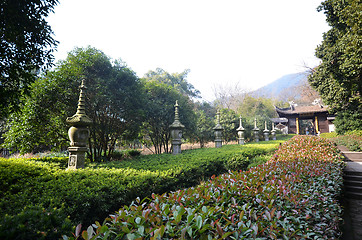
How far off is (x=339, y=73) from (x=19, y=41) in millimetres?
15477

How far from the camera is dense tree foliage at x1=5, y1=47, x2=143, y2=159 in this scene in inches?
238

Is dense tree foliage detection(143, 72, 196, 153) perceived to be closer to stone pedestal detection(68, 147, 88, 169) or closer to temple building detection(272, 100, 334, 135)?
stone pedestal detection(68, 147, 88, 169)

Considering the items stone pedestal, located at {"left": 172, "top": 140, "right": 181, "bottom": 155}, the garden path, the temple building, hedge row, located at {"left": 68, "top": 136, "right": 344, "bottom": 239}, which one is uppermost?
the temple building

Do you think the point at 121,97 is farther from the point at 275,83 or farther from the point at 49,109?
the point at 275,83

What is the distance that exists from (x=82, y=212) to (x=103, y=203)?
32 cm

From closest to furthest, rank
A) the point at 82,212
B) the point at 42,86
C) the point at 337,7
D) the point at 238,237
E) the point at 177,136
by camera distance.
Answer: the point at 238,237
the point at 82,212
the point at 42,86
the point at 177,136
the point at 337,7

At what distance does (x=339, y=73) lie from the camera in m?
11.8

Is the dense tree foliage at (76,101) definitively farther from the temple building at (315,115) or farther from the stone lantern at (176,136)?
the temple building at (315,115)

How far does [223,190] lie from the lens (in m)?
2.17

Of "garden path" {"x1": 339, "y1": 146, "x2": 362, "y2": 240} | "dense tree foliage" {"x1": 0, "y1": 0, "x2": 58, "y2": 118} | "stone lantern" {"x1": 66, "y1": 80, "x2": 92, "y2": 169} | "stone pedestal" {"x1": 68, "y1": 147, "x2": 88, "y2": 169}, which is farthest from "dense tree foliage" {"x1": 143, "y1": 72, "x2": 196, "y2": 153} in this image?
"garden path" {"x1": 339, "y1": 146, "x2": 362, "y2": 240}

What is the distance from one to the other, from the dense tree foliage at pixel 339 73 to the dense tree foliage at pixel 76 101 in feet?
36.5

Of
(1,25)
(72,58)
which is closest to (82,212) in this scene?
(1,25)

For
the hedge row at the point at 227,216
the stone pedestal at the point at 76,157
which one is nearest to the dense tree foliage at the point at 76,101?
the stone pedestal at the point at 76,157

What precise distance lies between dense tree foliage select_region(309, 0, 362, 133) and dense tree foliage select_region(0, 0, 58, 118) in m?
12.6
